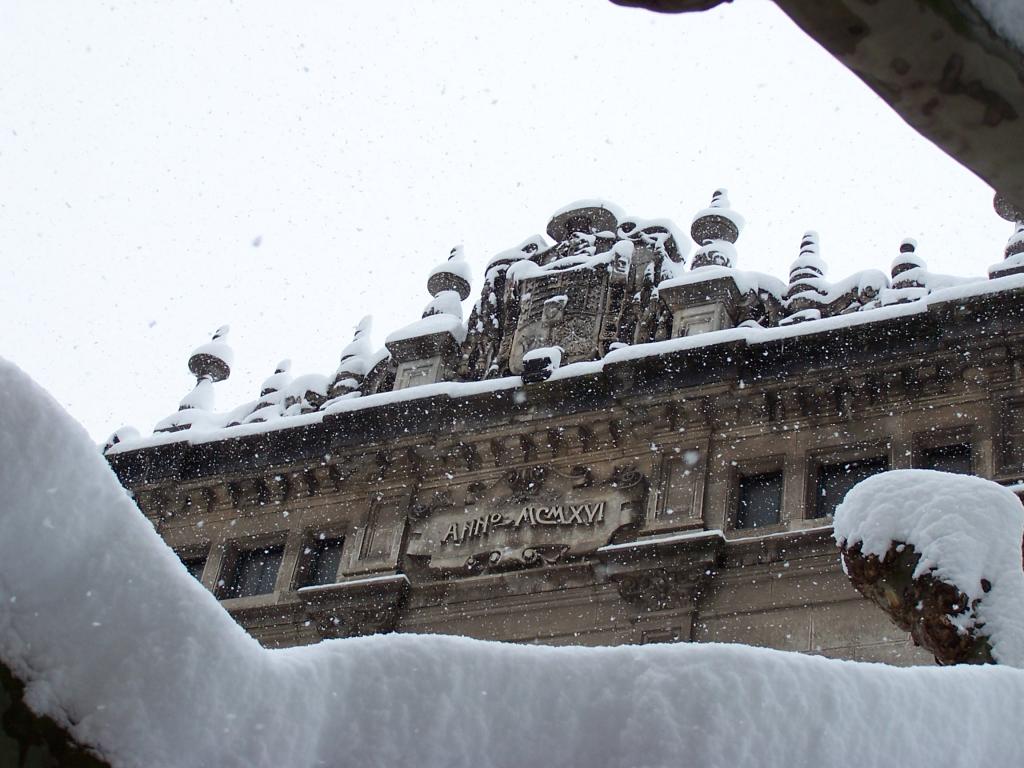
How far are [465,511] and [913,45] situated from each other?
14.5m

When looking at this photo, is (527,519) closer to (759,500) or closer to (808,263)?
(759,500)

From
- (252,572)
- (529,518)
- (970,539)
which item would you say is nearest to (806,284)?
(529,518)

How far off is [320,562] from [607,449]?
13.4ft

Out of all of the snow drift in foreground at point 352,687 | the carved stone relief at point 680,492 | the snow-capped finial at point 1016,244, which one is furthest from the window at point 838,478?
the snow drift in foreground at point 352,687

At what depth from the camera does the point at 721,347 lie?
15.8 meters

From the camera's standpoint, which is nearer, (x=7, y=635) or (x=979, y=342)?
(x=7, y=635)

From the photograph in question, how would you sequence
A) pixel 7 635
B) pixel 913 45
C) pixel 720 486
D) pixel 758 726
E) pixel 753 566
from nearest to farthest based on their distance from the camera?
pixel 913 45, pixel 7 635, pixel 758 726, pixel 753 566, pixel 720 486

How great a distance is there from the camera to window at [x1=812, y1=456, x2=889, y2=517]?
596 inches

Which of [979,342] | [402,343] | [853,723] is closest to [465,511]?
[402,343]

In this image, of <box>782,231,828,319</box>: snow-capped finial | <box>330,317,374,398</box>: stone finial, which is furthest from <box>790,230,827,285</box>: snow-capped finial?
<box>330,317,374,398</box>: stone finial

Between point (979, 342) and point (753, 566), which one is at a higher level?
point (979, 342)

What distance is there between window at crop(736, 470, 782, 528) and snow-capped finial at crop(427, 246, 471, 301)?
6175mm

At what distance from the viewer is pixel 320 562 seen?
17.7 m

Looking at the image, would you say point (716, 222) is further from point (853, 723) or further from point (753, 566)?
point (853, 723)
